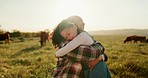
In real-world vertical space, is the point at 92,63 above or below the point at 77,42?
below

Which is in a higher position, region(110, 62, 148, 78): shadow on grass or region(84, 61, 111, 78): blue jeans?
region(84, 61, 111, 78): blue jeans

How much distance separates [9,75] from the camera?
7.41 meters

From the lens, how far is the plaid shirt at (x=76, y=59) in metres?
3.26

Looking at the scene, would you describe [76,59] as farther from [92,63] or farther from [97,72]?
[97,72]

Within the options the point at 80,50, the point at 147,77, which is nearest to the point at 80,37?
the point at 80,50

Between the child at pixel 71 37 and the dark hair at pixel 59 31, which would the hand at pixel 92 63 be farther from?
the dark hair at pixel 59 31

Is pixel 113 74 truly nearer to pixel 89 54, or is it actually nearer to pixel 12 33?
pixel 89 54

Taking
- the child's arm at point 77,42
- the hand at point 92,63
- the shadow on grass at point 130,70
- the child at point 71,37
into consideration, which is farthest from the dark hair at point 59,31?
the shadow on grass at point 130,70

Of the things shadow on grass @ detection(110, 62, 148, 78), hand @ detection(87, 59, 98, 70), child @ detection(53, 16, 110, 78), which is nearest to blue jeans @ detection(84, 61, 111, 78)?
hand @ detection(87, 59, 98, 70)

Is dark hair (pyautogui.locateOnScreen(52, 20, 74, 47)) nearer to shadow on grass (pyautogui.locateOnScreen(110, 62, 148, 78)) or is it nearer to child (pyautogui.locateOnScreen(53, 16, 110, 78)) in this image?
child (pyautogui.locateOnScreen(53, 16, 110, 78))

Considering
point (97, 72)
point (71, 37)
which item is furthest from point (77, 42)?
point (97, 72)

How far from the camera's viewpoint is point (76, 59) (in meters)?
3.30

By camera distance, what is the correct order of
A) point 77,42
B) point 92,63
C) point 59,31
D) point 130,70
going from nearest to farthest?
1. point 77,42
2. point 92,63
3. point 59,31
4. point 130,70

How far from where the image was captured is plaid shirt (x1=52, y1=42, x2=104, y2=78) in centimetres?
326
